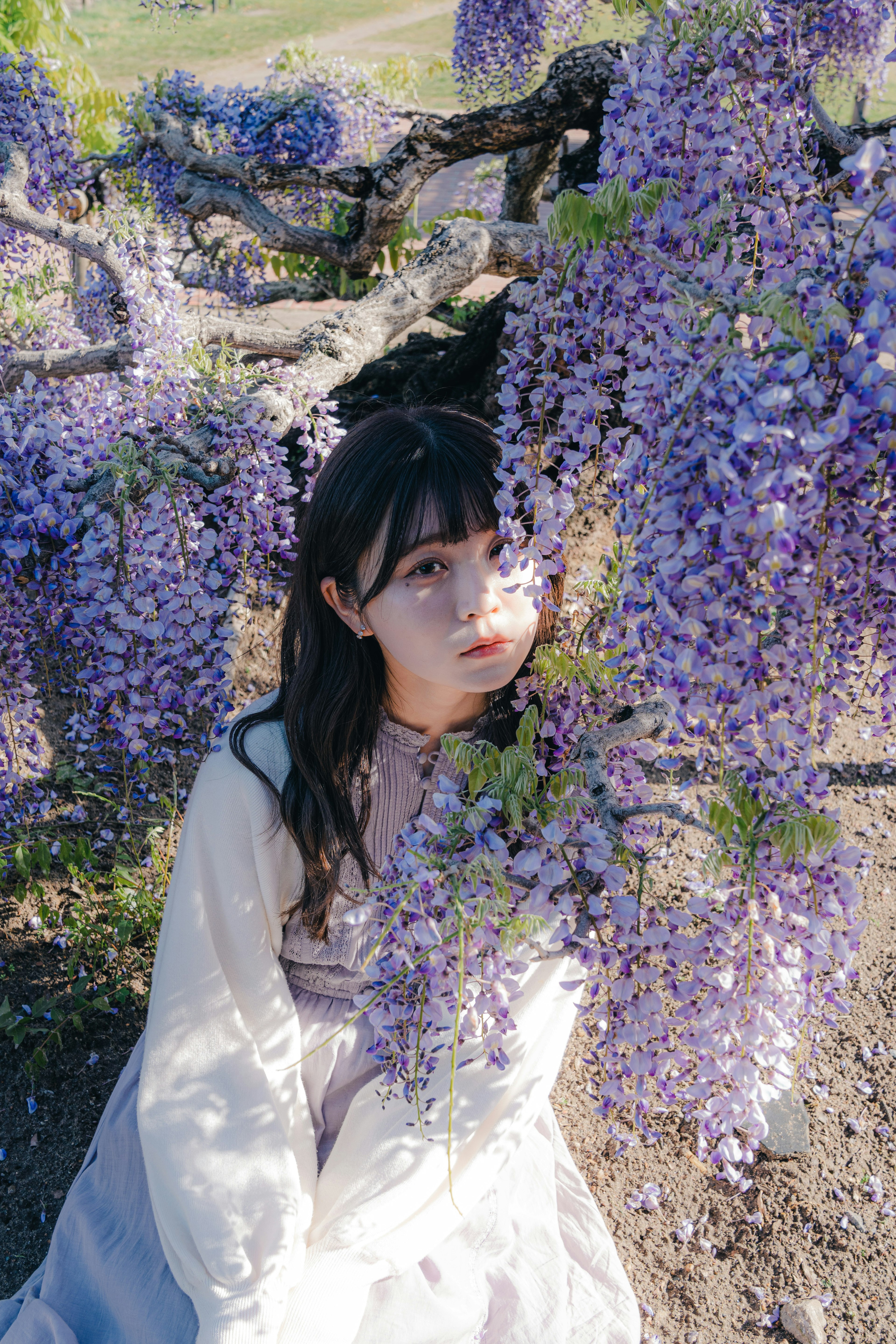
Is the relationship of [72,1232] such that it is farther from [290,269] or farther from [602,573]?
[290,269]

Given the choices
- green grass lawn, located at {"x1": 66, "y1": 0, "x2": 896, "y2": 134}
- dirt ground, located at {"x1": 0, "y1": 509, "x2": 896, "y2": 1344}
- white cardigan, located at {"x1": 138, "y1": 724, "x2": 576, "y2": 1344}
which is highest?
green grass lawn, located at {"x1": 66, "y1": 0, "x2": 896, "y2": 134}

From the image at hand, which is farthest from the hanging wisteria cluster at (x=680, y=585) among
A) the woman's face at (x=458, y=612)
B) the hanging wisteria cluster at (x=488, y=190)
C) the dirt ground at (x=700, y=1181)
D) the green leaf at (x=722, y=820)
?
the hanging wisteria cluster at (x=488, y=190)

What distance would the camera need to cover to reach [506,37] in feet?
16.1

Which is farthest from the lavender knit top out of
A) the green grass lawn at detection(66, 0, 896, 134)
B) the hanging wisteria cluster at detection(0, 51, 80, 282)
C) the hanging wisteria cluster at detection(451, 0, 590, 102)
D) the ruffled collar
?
the green grass lawn at detection(66, 0, 896, 134)

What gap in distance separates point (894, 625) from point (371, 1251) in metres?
Answer: 1.37

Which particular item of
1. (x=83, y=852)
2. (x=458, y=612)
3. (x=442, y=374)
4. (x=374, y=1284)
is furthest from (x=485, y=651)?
(x=442, y=374)

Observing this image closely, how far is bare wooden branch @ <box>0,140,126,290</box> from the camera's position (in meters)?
2.60

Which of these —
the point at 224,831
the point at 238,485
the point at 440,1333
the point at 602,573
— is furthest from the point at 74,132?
the point at 440,1333

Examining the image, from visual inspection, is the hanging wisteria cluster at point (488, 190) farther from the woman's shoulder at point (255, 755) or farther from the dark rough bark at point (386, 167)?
the woman's shoulder at point (255, 755)

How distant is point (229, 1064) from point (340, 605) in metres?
0.83

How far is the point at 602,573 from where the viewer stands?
238cm

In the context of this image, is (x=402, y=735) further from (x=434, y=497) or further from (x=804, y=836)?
(x=804, y=836)

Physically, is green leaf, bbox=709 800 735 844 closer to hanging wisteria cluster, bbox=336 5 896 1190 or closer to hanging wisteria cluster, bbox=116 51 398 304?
hanging wisteria cluster, bbox=336 5 896 1190

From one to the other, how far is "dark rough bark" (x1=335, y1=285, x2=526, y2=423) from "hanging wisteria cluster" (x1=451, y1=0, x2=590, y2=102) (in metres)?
2.10
